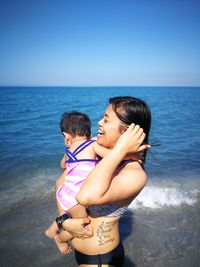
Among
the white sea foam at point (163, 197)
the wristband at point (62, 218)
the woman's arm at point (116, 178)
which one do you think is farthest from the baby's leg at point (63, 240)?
the white sea foam at point (163, 197)

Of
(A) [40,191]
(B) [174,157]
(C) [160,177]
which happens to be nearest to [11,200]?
(A) [40,191]

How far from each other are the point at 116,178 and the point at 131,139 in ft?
1.22

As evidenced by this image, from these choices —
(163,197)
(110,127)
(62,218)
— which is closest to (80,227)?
(62,218)

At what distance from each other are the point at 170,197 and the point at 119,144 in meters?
5.16

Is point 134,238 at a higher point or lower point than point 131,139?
lower

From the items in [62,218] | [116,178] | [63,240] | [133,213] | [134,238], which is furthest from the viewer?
[133,213]

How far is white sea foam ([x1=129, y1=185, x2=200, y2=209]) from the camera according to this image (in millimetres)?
5859

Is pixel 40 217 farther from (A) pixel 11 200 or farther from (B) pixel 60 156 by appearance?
(B) pixel 60 156

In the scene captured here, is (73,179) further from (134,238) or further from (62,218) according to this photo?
(134,238)

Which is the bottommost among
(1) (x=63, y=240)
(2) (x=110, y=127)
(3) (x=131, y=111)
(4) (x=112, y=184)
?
(1) (x=63, y=240)

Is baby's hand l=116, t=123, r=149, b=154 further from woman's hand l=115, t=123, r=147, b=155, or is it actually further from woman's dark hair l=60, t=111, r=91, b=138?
woman's dark hair l=60, t=111, r=91, b=138

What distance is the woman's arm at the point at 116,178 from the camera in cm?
167

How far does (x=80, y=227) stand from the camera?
2080 mm

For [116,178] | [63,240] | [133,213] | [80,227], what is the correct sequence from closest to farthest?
1. [116,178]
2. [80,227]
3. [63,240]
4. [133,213]
